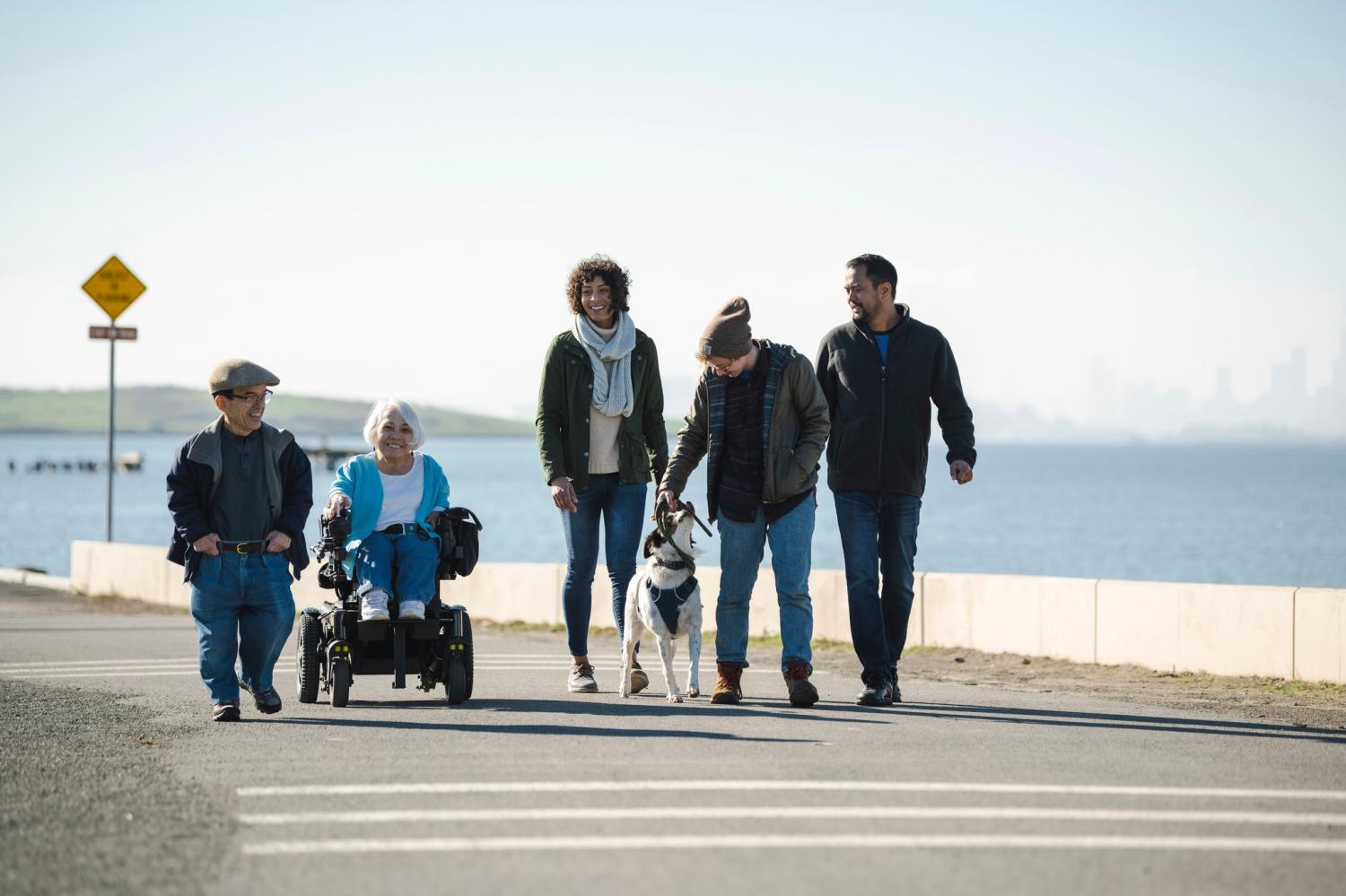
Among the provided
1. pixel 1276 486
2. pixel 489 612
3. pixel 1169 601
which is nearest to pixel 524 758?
pixel 1169 601

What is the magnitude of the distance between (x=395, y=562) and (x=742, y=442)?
1.94 meters

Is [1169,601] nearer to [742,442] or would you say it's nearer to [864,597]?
[864,597]

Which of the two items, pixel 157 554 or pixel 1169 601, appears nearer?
pixel 1169 601

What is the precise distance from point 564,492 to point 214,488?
184 cm

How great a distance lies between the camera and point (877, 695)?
30.2ft

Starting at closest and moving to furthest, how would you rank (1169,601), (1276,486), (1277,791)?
(1277,791) < (1169,601) < (1276,486)

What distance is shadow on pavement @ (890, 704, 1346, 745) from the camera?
26.3 feet

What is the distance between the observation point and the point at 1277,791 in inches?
250

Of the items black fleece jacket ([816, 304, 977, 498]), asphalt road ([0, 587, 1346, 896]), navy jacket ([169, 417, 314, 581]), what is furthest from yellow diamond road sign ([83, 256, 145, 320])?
black fleece jacket ([816, 304, 977, 498])

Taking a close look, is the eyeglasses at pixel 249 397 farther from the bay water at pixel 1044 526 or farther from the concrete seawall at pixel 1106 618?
the bay water at pixel 1044 526

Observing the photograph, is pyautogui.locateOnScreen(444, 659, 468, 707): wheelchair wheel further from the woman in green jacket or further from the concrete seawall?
the concrete seawall

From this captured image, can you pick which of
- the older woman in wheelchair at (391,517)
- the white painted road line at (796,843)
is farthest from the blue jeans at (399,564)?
the white painted road line at (796,843)

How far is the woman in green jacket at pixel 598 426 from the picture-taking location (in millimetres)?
9648

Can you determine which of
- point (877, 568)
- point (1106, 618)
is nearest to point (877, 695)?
point (877, 568)
